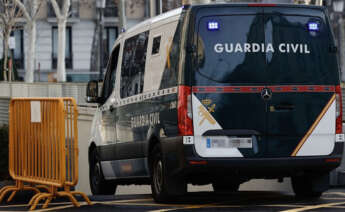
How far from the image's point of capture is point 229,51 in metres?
12.5

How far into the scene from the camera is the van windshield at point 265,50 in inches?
492

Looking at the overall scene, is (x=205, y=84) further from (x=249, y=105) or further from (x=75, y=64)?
(x=75, y=64)

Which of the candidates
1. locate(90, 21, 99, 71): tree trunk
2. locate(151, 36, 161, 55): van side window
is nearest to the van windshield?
locate(151, 36, 161, 55): van side window

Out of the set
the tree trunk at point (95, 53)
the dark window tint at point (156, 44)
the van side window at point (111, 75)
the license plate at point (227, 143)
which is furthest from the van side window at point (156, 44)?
the tree trunk at point (95, 53)

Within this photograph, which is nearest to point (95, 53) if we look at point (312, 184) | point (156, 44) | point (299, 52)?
point (156, 44)

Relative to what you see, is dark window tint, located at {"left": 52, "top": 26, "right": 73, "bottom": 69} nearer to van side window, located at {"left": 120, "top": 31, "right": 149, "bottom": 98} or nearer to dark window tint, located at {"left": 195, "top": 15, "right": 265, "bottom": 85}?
van side window, located at {"left": 120, "top": 31, "right": 149, "bottom": 98}

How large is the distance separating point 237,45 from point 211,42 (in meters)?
0.30

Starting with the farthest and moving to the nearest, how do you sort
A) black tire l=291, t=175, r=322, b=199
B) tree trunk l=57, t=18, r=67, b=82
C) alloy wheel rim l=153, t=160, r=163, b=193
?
1. tree trunk l=57, t=18, r=67, b=82
2. black tire l=291, t=175, r=322, b=199
3. alloy wheel rim l=153, t=160, r=163, b=193

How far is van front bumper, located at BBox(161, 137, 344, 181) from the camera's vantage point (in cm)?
1239

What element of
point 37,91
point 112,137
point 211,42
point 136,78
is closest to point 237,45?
point 211,42

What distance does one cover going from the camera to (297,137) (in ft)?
41.6

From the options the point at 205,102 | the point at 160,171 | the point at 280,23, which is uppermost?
the point at 280,23

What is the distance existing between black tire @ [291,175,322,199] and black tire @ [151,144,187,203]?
1.65 m

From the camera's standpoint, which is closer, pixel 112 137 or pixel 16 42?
pixel 112 137
